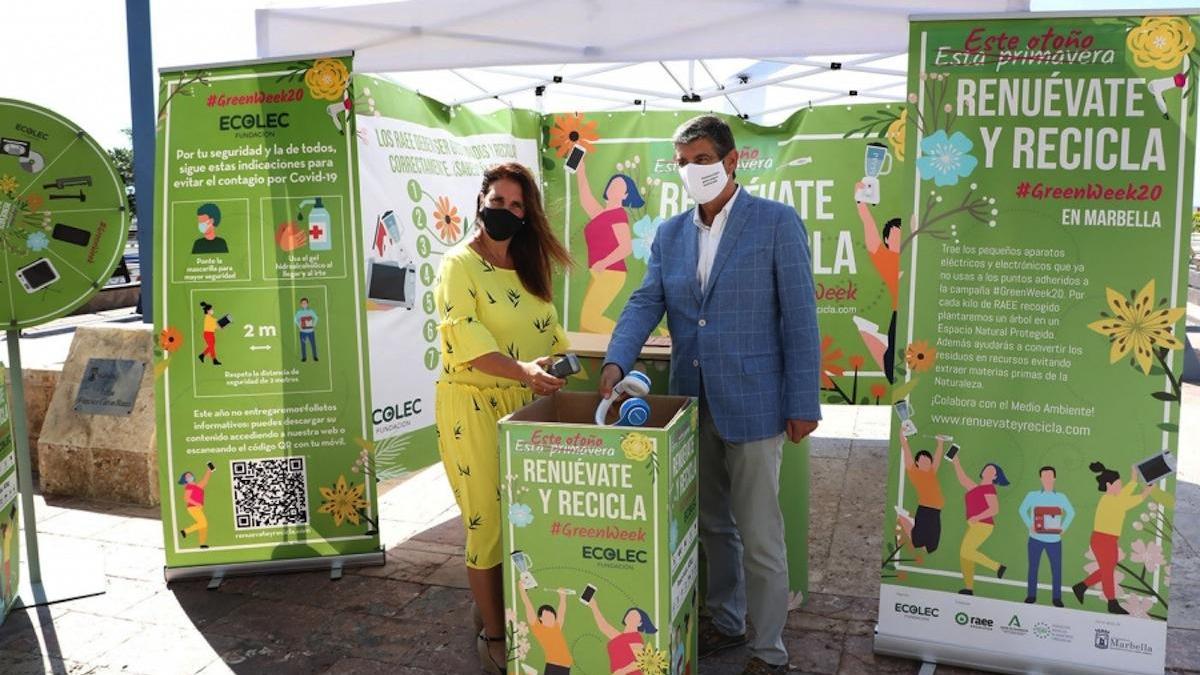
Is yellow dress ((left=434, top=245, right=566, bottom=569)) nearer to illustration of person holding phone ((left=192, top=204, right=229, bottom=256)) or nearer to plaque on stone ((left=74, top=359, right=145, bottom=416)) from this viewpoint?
illustration of person holding phone ((left=192, top=204, right=229, bottom=256))

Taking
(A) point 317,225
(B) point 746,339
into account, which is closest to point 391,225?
(A) point 317,225

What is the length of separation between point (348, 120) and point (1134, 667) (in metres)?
3.33

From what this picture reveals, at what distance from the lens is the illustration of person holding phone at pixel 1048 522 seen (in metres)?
2.74

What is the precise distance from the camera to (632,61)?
157 inches

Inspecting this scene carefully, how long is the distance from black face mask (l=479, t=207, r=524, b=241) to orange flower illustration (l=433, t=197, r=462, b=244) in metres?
2.35

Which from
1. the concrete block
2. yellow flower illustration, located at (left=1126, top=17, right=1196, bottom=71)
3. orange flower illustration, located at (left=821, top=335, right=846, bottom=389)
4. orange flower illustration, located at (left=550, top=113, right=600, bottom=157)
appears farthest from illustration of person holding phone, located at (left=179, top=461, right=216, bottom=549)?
orange flower illustration, located at (left=821, top=335, right=846, bottom=389)

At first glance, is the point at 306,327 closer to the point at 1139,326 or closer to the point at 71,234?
the point at 71,234

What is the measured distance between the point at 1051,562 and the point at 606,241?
3.85 m

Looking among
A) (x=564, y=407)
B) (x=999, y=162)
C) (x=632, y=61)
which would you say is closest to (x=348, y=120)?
(x=632, y=61)

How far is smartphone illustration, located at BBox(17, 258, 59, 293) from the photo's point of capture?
11.5 feet

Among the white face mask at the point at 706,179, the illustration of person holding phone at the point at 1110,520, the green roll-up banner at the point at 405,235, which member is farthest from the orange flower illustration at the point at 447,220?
the illustration of person holding phone at the point at 1110,520

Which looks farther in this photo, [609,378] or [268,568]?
[268,568]

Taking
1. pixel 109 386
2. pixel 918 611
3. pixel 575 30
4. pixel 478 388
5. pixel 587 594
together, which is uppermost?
pixel 575 30

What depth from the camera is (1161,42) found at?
8.31 ft
